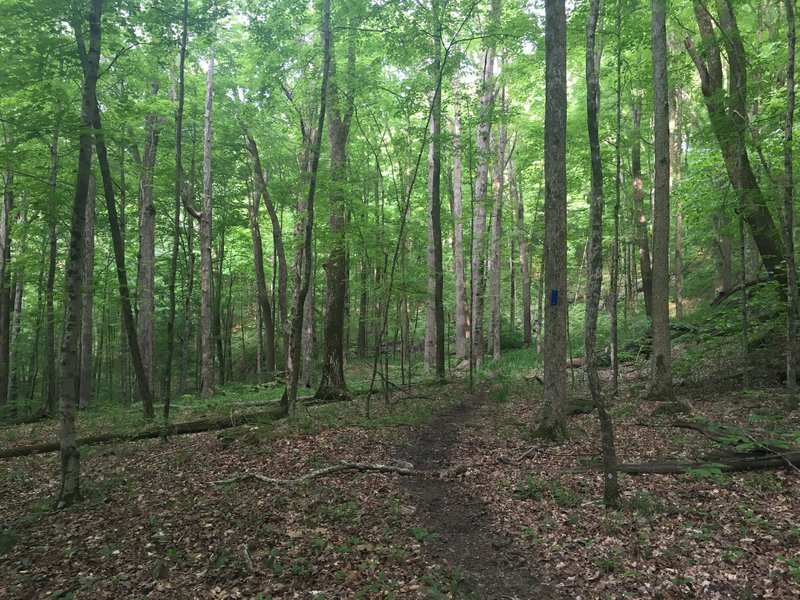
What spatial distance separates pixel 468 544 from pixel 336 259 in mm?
8294

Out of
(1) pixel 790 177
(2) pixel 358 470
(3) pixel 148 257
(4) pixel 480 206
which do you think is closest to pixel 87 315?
(3) pixel 148 257

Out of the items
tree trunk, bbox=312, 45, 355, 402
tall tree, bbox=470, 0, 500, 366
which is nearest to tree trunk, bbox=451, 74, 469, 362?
tall tree, bbox=470, 0, 500, 366

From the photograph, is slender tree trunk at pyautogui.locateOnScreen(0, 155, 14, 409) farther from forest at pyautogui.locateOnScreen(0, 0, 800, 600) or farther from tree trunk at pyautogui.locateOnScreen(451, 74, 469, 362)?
tree trunk at pyautogui.locateOnScreen(451, 74, 469, 362)

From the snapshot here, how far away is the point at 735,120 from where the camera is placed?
9.21 m

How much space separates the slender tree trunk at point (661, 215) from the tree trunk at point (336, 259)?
22.9 feet

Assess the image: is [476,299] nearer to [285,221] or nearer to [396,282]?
[396,282]

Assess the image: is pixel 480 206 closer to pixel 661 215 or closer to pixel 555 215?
pixel 661 215

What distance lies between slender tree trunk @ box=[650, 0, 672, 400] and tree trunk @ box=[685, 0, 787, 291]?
1004 millimetres

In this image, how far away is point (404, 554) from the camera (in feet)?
14.6

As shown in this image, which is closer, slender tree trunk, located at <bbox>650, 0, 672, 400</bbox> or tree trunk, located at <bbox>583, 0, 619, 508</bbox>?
tree trunk, located at <bbox>583, 0, 619, 508</bbox>

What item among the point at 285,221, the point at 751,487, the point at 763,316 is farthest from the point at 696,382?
the point at 285,221

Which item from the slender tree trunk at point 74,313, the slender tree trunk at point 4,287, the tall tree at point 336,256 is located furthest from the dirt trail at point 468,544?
the slender tree trunk at point 4,287

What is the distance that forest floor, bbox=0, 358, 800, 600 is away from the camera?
3.99 meters

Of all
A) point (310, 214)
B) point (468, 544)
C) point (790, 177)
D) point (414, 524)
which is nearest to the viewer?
point (468, 544)
